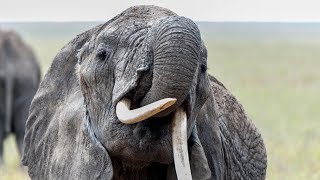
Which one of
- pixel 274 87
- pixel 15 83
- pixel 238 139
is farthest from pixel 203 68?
pixel 274 87

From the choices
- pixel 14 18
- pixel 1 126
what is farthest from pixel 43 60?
pixel 1 126

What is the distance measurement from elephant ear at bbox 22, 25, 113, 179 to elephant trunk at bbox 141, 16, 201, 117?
1.95 ft

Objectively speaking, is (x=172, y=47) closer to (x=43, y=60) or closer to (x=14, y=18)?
(x=14, y=18)

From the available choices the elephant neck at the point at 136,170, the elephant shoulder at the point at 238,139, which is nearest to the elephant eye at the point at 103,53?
the elephant neck at the point at 136,170

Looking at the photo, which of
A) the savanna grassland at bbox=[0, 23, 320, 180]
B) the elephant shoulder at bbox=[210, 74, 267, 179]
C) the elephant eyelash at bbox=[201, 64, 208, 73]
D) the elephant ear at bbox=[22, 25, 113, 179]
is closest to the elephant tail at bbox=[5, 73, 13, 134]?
the savanna grassland at bbox=[0, 23, 320, 180]

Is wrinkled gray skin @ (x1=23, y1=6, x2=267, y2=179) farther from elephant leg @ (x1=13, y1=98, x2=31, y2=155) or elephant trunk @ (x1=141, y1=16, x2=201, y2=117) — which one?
elephant leg @ (x1=13, y1=98, x2=31, y2=155)

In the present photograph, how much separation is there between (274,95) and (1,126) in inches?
317

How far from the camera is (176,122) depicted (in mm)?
5836

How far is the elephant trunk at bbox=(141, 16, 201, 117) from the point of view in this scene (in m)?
5.64

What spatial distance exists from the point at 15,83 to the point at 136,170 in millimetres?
9058

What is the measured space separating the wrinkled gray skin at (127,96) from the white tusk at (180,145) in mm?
47

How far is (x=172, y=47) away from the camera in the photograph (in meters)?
5.64

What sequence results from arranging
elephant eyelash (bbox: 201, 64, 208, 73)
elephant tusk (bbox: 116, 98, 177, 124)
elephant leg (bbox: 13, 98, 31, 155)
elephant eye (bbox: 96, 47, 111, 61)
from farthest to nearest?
elephant leg (bbox: 13, 98, 31, 155)
elephant eye (bbox: 96, 47, 111, 61)
elephant eyelash (bbox: 201, 64, 208, 73)
elephant tusk (bbox: 116, 98, 177, 124)

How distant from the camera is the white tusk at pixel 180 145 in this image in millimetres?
5746
